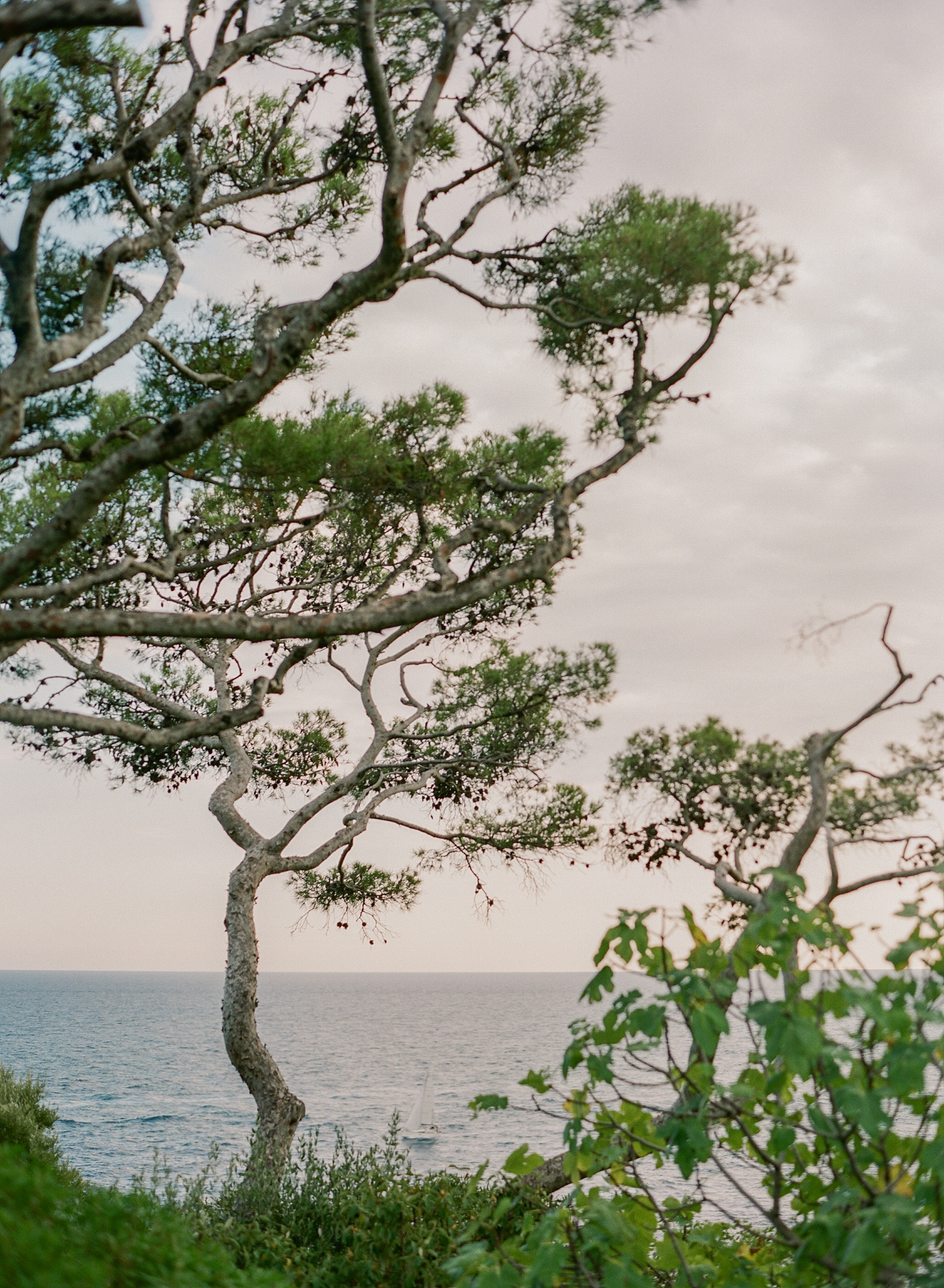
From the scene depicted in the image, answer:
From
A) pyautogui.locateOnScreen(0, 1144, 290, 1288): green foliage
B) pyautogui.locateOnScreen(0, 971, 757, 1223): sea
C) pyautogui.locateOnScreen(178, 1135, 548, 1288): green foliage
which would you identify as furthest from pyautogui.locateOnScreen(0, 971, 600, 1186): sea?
pyautogui.locateOnScreen(0, 1144, 290, 1288): green foliage

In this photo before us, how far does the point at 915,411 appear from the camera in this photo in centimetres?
979

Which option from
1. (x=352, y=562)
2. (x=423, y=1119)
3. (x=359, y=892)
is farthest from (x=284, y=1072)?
(x=352, y=562)

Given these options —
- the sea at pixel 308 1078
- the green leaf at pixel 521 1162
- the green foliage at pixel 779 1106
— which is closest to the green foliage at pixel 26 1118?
the sea at pixel 308 1078

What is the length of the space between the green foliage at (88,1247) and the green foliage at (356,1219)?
2.70m

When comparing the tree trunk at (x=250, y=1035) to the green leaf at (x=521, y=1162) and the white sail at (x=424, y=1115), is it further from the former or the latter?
the white sail at (x=424, y=1115)

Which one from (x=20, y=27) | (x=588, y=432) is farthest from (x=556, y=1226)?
(x=588, y=432)

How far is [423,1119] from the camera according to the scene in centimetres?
2728

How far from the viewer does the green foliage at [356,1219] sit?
20.0 feet

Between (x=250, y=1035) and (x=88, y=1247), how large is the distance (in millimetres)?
7589

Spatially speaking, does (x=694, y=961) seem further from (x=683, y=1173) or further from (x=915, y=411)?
(x=915, y=411)

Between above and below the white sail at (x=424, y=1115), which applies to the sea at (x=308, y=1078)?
below

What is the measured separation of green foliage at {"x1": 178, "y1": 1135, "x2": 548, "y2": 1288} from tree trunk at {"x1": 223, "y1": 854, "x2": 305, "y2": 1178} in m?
1.57

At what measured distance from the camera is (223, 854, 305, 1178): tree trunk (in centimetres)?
989

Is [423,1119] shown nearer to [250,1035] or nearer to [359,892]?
[359,892]
